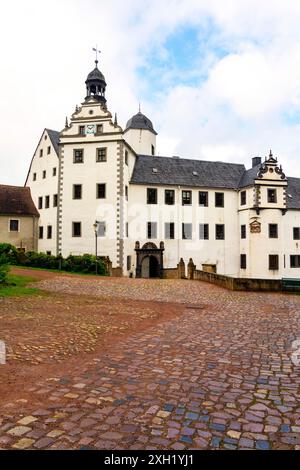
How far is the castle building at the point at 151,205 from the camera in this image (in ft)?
113

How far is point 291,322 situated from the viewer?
11.6 metres

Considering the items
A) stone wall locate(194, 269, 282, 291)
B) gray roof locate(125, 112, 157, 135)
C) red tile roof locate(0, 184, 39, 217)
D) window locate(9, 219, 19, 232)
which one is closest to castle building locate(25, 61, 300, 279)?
red tile roof locate(0, 184, 39, 217)

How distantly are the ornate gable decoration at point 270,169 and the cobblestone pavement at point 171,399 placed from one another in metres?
31.7

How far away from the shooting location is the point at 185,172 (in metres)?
40.9

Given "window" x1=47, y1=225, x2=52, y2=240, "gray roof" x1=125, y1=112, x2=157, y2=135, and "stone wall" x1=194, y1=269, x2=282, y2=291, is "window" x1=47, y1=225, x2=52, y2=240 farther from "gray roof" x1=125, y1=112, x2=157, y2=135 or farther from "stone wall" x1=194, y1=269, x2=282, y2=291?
"stone wall" x1=194, y1=269, x2=282, y2=291

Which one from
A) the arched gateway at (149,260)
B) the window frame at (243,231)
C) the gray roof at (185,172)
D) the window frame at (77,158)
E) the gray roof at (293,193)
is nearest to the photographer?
the window frame at (77,158)

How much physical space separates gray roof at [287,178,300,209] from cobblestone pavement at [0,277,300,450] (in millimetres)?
35340

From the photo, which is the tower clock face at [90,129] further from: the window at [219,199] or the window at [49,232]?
the window at [219,199]

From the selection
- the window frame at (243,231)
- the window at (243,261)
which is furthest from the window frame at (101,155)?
the window at (243,261)

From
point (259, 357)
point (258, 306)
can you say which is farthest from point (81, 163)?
point (259, 357)

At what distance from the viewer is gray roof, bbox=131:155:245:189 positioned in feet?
126

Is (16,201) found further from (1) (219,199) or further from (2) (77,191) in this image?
(1) (219,199)
